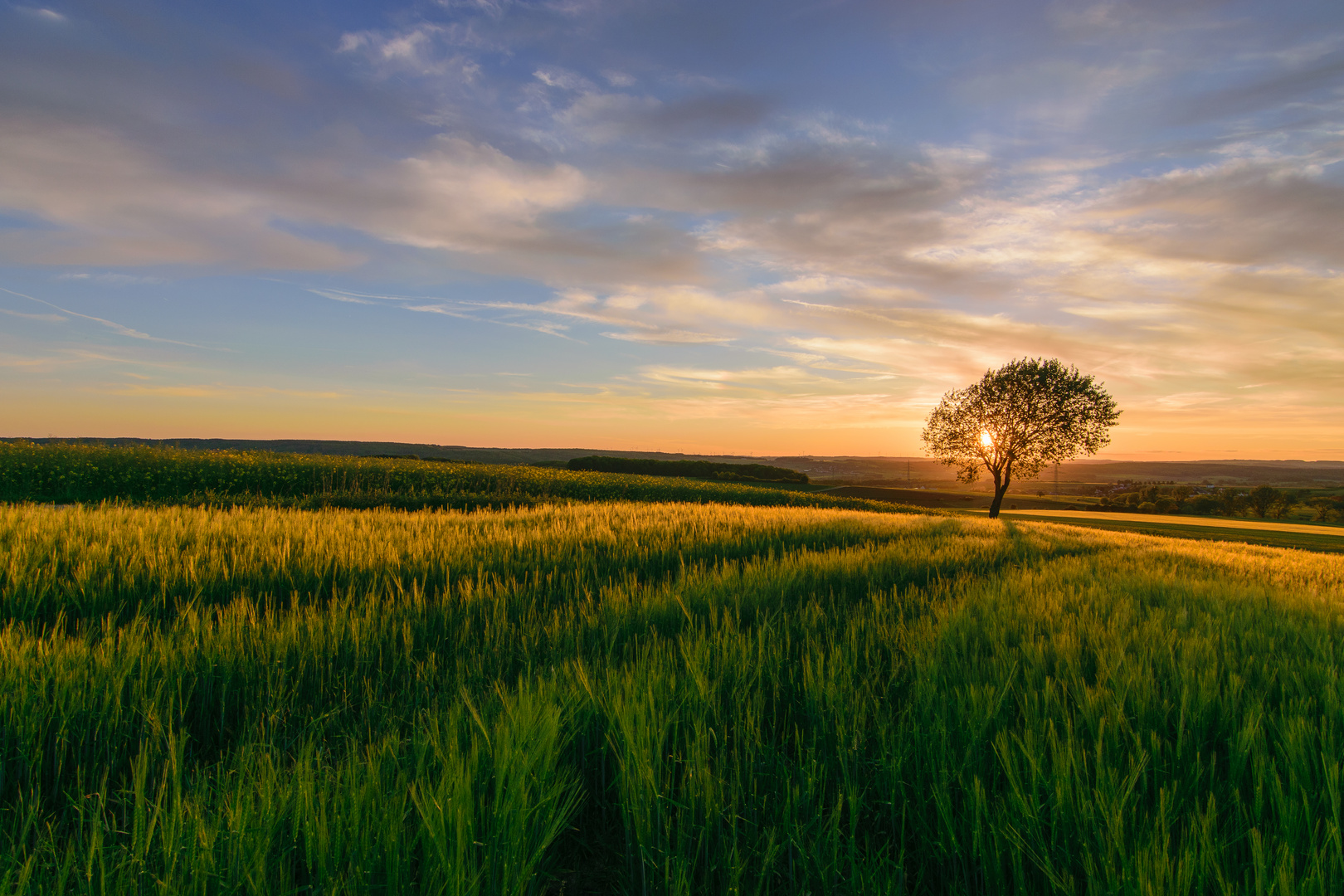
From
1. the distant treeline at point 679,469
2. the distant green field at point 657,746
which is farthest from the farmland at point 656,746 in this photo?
the distant treeline at point 679,469

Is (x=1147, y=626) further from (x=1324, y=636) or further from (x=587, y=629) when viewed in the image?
(x=587, y=629)

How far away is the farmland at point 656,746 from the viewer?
1499mm

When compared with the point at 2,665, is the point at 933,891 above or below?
below

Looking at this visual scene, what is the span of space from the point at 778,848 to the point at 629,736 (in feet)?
1.89

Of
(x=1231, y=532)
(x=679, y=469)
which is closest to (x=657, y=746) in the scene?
(x=1231, y=532)

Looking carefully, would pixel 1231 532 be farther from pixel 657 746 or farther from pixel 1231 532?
pixel 657 746

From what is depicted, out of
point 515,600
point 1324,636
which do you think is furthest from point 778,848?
point 1324,636

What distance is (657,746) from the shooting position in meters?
1.93

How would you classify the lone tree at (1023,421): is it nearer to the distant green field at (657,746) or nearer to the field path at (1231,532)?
the field path at (1231,532)

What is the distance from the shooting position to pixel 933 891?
1694mm

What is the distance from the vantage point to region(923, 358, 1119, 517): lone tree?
3809cm

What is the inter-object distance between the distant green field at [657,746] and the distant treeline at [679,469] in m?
68.2

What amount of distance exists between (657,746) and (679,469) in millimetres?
76295

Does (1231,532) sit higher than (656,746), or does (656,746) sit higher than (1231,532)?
(656,746)
